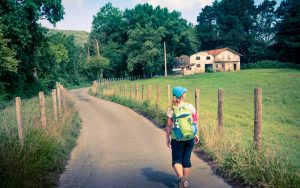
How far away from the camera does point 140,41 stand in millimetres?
75625

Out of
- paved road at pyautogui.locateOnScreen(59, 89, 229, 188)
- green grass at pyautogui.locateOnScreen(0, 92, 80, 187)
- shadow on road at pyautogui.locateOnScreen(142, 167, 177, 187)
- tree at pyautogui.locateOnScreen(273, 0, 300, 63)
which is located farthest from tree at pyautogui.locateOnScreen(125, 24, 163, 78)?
shadow on road at pyautogui.locateOnScreen(142, 167, 177, 187)

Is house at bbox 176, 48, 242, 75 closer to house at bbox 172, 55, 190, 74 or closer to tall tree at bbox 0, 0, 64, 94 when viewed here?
house at bbox 172, 55, 190, 74

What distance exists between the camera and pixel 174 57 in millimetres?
92562

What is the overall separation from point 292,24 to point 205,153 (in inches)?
3270

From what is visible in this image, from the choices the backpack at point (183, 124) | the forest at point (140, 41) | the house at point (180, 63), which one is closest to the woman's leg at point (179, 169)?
the backpack at point (183, 124)

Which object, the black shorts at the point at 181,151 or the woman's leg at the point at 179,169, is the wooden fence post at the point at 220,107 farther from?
the woman's leg at the point at 179,169

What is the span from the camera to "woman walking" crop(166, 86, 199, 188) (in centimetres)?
639

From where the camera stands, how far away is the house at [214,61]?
88.9 m

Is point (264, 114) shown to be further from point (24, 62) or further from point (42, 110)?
point (24, 62)

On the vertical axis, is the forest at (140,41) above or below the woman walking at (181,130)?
above

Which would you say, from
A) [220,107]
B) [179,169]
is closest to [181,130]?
[179,169]

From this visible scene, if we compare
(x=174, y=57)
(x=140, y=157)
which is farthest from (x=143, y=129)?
(x=174, y=57)

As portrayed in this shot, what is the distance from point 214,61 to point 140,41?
973 inches

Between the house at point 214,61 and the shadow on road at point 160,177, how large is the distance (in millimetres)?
80370
